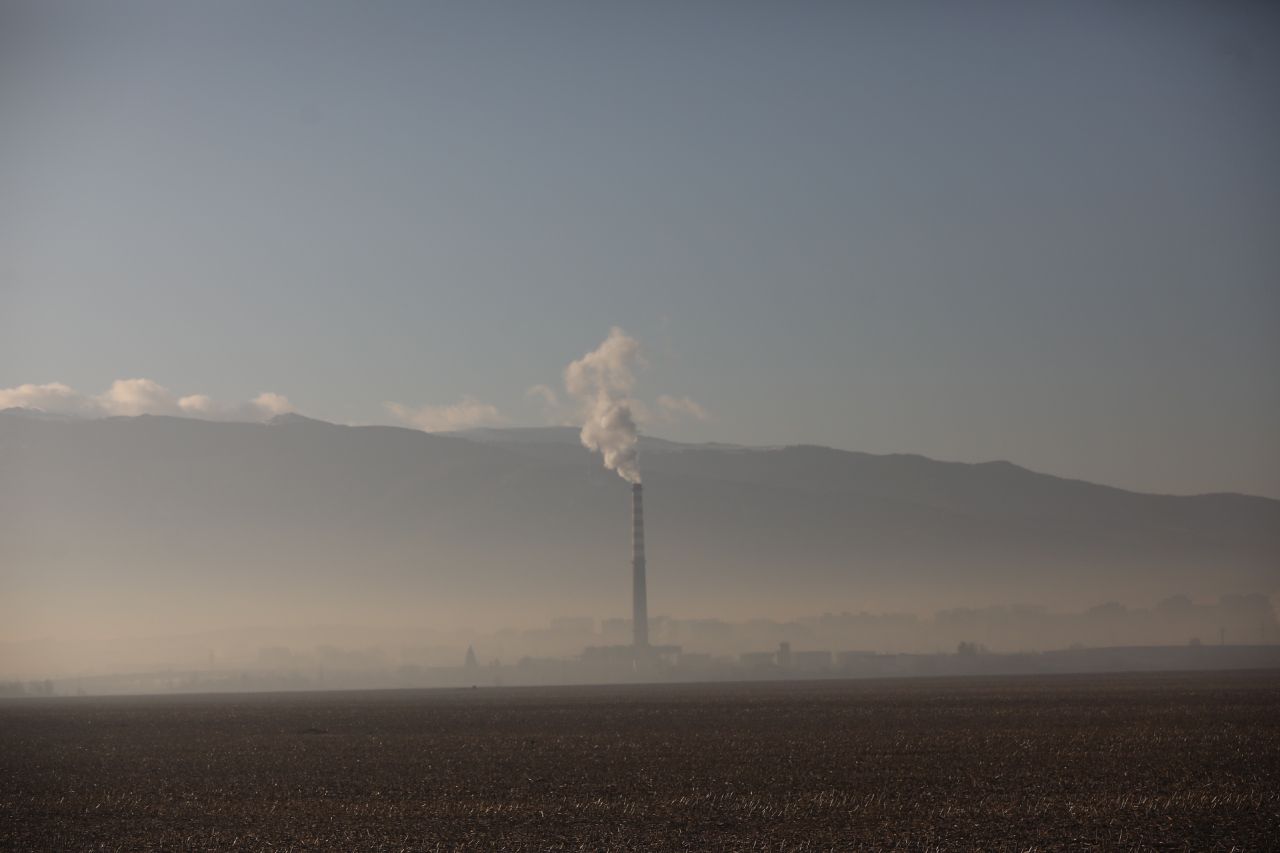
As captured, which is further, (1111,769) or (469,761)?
(469,761)

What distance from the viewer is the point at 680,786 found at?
1827 inches

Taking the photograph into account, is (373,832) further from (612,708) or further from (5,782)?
(612,708)

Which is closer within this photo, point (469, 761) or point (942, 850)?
point (942, 850)

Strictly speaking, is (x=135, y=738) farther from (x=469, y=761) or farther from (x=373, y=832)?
(x=373, y=832)

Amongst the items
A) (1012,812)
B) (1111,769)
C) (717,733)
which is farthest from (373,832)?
(717,733)

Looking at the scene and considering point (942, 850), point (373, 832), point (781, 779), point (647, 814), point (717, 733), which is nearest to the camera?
point (942, 850)

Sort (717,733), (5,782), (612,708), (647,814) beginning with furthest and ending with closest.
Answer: (612,708) < (717,733) < (5,782) < (647,814)

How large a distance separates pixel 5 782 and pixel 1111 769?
42082mm

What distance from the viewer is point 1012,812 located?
38.3 m

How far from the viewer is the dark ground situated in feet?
116

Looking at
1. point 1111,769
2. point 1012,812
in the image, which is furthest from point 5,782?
point 1111,769

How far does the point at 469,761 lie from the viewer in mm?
59156

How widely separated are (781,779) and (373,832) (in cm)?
1667

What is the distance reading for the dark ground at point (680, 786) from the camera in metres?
35.5
